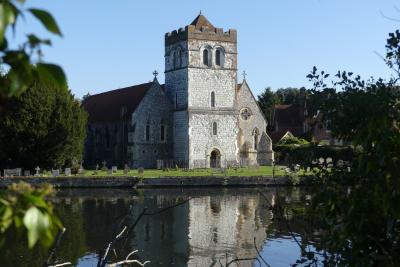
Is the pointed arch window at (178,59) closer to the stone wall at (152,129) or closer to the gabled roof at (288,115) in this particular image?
the stone wall at (152,129)

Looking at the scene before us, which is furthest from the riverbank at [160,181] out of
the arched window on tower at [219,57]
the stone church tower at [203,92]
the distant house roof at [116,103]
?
the arched window on tower at [219,57]

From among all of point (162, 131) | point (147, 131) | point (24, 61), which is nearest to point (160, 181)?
point (147, 131)

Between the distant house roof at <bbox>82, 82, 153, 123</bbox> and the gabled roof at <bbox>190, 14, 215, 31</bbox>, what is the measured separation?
684 centimetres

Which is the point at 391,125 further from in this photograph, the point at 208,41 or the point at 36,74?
the point at 208,41

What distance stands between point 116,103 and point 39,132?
64.1 ft

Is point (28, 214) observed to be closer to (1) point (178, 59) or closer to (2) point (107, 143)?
(1) point (178, 59)

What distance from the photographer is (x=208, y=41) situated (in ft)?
180

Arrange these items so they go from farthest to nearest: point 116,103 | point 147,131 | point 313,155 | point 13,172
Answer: point 116,103 → point 147,131 → point 13,172 → point 313,155

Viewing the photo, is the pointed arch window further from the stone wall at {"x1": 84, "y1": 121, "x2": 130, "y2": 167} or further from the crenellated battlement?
the stone wall at {"x1": 84, "y1": 121, "x2": 130, "y2": 167}

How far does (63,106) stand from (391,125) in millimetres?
41496

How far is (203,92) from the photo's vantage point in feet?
178

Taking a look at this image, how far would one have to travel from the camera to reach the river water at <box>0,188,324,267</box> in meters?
16.6

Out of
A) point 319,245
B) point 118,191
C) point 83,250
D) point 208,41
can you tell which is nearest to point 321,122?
point 319,245

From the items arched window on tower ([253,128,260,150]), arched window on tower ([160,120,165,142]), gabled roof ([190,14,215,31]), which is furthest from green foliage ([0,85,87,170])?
arched window on tower ([253,128,260,150])
